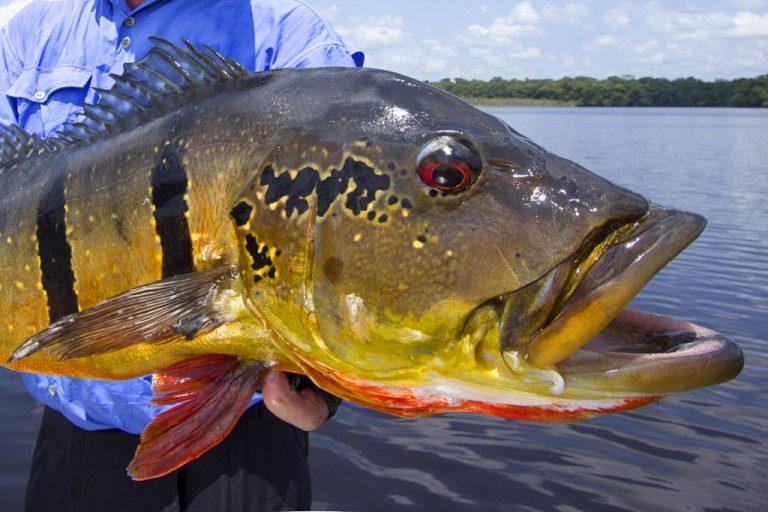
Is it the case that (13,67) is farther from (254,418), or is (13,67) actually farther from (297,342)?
(297,342)

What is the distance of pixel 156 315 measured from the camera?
6.63ft

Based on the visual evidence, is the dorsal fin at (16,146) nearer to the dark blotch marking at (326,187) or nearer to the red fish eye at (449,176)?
the dark blotch marking at (326,187)

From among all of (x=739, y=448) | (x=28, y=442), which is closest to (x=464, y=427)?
(x=739, y=448)

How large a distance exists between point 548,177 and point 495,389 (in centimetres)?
56

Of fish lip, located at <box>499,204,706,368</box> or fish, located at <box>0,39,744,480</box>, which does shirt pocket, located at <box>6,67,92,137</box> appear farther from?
fish lip, located at <box>499,204,706,368</box>

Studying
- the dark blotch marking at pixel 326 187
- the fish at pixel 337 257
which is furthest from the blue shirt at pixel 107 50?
the dark blotch marking at pixel 326 187

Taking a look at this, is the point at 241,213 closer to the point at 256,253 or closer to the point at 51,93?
the point at 256,253

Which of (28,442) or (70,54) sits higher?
(70,54)

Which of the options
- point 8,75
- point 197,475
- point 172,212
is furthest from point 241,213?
point 8,75

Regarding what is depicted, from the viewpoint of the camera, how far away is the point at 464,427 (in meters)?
8.06

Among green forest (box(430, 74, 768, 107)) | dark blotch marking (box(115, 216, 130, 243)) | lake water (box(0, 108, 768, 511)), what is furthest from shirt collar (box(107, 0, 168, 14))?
green forest (box(430, 74, 768, 107))

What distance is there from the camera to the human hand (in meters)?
2.37

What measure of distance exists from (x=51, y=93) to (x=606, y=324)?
2554 mm

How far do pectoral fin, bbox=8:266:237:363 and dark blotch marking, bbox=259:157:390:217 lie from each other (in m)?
0.26
